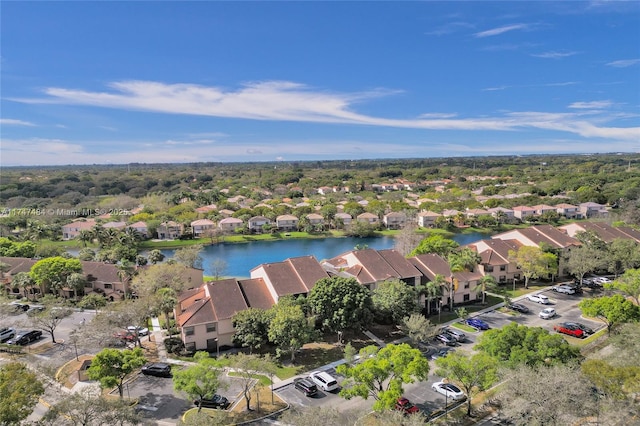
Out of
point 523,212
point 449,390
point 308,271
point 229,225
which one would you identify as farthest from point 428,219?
point 449,390

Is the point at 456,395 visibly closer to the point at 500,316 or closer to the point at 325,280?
the point at 325,280

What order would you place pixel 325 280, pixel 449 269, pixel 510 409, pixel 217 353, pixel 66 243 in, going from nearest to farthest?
pixel 510 409 → pixel 217 353 → pixel 325 280 → pixel 449 269 → pixel 66 243

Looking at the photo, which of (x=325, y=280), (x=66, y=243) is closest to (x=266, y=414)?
(x=325, y=280)

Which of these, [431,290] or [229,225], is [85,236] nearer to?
[229,225]

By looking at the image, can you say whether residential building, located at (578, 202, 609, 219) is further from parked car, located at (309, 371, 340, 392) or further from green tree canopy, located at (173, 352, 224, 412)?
green tree canopy, located at (173, 352, 224, 412)

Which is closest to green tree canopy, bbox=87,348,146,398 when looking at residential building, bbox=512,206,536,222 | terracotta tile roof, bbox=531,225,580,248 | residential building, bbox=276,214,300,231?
terracotta tile roof, bbox=531,225,580,248

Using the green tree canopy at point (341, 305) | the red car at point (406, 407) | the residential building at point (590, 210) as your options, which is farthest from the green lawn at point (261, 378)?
the residential building at point (590, 210)
